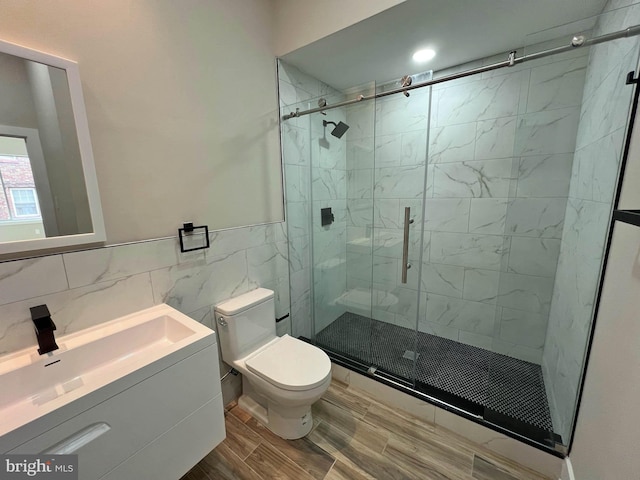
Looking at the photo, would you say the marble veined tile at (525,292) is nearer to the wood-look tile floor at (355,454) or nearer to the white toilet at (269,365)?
the wood-look tile floor at (355,454)

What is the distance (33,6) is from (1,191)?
2.26 feet

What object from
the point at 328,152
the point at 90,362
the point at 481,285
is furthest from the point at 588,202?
the point at 90,362

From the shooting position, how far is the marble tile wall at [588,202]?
117 centimetres

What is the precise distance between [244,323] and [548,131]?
241 cm

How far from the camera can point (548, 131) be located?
176 centimetres

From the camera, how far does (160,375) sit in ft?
3.19

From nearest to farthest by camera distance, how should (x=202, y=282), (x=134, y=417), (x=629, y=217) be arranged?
(x=629, y=217) < (x=134, y=417) < (x=202, y=282)

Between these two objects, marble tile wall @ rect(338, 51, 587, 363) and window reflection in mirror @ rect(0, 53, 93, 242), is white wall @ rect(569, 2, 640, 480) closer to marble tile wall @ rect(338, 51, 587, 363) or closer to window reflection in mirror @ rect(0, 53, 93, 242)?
marble tile wall @ rect(338, 51, 587, 363)

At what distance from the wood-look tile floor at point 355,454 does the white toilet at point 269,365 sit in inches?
3.9

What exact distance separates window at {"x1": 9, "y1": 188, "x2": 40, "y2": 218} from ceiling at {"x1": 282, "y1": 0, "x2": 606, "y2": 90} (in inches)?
65.9

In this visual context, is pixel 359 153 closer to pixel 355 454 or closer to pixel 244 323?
pixel 244 323

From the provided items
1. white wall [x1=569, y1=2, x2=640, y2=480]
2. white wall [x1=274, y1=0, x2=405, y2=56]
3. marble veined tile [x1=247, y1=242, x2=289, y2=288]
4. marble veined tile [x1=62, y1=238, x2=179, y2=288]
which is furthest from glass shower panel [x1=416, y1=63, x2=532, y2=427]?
marble veined tile [x1=62, y1=238, x2=179, y2=288]

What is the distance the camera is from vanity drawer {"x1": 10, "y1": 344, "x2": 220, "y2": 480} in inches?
31.0

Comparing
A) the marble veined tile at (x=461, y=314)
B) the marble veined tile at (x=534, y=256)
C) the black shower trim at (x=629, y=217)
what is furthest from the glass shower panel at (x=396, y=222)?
the black shower trim at (x=629, y=217)
